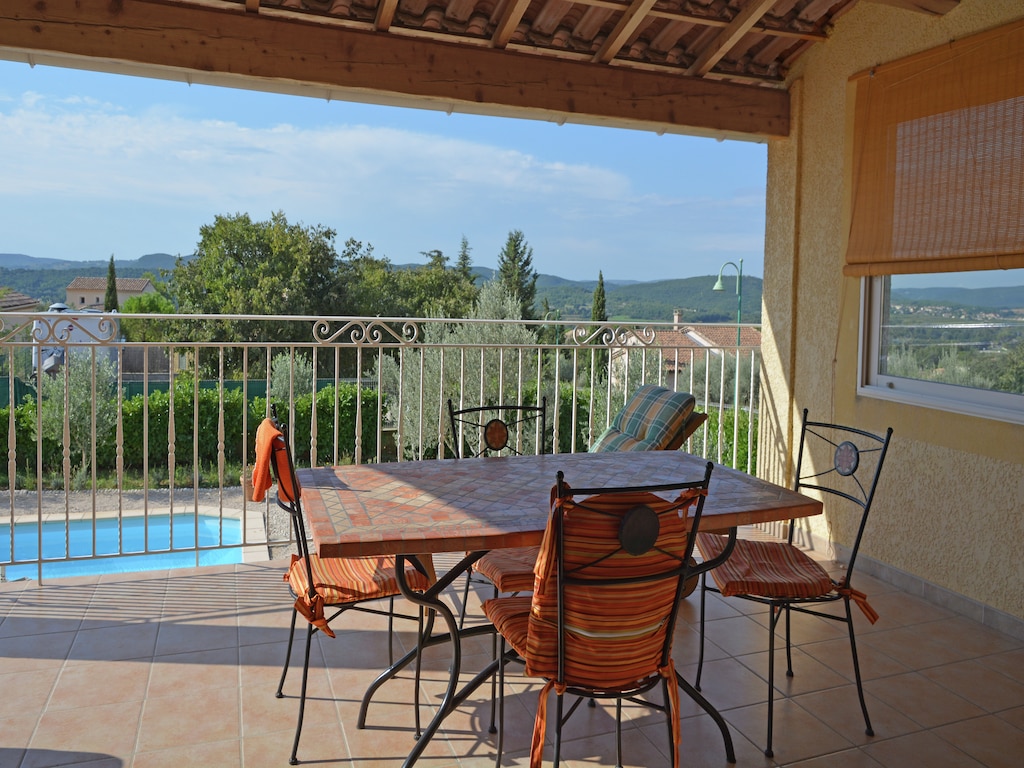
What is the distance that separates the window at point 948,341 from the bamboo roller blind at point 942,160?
190 mm

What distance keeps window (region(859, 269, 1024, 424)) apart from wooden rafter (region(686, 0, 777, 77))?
1.37 m

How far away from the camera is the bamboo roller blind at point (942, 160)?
3176 mm

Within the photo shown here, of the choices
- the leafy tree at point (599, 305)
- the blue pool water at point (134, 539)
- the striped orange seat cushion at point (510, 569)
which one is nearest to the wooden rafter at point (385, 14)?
the striped orange seat cushion at point (510, 569)

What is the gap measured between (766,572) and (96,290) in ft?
101

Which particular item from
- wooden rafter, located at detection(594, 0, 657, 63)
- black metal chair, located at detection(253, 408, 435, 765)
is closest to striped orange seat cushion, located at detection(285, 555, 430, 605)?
black metal chair, located at detection(253, 408, 435, 765)

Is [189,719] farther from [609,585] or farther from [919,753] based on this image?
[919,753]

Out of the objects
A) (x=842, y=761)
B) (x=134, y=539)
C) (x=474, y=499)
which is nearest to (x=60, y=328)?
(x=474, y=499)

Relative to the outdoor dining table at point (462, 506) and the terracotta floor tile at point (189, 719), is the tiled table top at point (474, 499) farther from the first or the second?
the terracotta floor tile at point (189, 719)

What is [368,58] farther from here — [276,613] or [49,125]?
[49,125]

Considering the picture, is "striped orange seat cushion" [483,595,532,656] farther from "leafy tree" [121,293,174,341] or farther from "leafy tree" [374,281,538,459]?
"leafy tree" [121,293,174,341]

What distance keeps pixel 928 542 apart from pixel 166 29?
4.09m

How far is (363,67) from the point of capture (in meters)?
3.68

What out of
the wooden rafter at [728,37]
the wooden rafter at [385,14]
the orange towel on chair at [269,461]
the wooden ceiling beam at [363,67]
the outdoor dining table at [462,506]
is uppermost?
the wooden rafter at [728,37]

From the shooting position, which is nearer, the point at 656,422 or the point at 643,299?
the point at 656,422
